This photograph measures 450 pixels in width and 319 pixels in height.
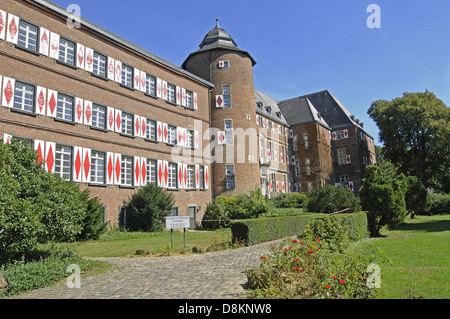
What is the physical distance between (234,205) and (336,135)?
106 feet

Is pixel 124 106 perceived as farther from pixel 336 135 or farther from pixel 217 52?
pixel 336 135

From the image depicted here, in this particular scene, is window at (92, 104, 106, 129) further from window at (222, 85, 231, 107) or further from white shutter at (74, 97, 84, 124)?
window at (222, 85, 231, 107)

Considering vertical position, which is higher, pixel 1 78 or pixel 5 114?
pixel 1 78

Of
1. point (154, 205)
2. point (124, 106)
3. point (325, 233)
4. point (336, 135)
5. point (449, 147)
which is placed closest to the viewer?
point (325, 233)

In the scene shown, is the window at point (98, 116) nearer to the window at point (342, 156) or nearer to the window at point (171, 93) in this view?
the window at point (171, 93)

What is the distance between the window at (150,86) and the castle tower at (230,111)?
659 cm

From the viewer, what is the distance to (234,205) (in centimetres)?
2331

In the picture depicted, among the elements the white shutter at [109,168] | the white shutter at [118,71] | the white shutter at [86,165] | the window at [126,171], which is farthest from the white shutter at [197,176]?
the white shutter at [86,165]

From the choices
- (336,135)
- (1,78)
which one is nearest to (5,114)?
(1,78)

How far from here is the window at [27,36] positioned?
16.2 m

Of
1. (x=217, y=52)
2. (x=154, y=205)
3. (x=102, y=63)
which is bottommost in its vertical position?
(x=154, y=205)

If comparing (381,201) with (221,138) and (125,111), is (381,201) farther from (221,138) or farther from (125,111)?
(125,111)

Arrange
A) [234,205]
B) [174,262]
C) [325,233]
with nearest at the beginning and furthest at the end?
[174,262] < [325,233] < [234,205]

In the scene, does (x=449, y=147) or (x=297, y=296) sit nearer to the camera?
(x=297, y=296)
